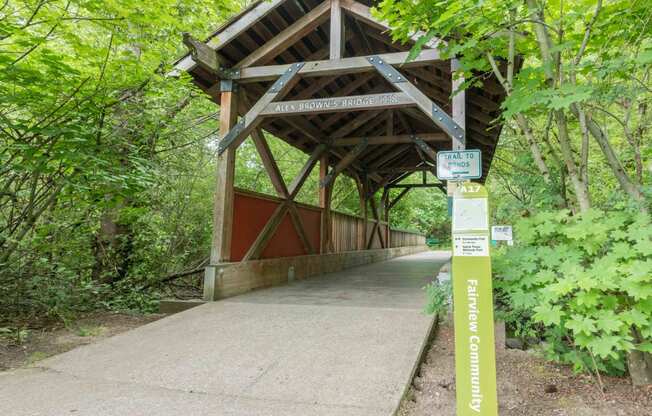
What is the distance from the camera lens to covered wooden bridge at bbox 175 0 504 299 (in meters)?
5.56

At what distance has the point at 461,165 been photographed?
2391 mm

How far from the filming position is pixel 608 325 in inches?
86.9

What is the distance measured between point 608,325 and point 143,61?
5.04m

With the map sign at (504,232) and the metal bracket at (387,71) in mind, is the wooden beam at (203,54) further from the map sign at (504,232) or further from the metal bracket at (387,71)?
the map sign at (504,232)

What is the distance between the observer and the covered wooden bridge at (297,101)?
219 inches

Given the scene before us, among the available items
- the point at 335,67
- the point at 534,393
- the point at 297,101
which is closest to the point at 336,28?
the point at 335,67

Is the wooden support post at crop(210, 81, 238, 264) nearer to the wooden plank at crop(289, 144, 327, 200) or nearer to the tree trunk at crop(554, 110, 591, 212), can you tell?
the wooden plank at crop(289, 144, 327, 200)

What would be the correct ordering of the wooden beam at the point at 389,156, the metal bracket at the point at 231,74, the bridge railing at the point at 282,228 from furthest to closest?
the wooden beam at the point at 389,156
the bridge railing at the point at 282,228
the metal bracket at the point at 231,74

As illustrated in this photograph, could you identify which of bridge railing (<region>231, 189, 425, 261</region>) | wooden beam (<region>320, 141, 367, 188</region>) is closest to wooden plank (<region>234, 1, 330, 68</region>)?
bridge railing (<region>231, 189, 425, 261</region>)

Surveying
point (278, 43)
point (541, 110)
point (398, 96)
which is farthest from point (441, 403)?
point (278, 43)

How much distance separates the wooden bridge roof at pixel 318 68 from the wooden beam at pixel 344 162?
0.88 feet

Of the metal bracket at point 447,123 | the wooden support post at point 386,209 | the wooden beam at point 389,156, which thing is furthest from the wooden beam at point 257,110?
the wooden support post at point 386,209

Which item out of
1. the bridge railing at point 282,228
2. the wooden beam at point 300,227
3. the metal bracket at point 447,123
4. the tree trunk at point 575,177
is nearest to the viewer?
the tree trunk at point 575,177

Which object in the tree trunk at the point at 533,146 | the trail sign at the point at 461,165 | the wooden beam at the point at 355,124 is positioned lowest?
the trail sign at the point at 461,165
